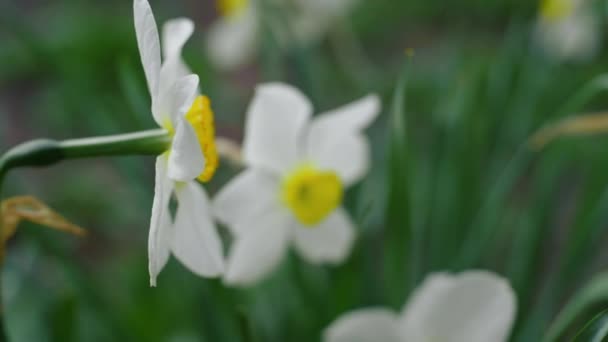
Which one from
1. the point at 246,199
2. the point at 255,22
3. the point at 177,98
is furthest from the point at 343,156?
the point at 255,22

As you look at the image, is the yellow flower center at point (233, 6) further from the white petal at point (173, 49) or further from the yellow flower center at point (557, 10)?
the white petal at point (173, 49)

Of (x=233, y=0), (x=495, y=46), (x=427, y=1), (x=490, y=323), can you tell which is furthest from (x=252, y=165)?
(x=427, y=1)

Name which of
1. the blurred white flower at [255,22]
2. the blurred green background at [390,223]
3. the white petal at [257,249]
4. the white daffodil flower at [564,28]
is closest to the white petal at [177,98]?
the blurred green background at [390,223]

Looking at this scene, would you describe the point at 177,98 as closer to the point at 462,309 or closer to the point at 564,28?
the point at 462,309

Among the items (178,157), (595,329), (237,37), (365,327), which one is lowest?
(237,37)

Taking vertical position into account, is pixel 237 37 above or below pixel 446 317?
below

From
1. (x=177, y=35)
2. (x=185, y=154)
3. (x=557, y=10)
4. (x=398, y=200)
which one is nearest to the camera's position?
(x=185, y=154)
